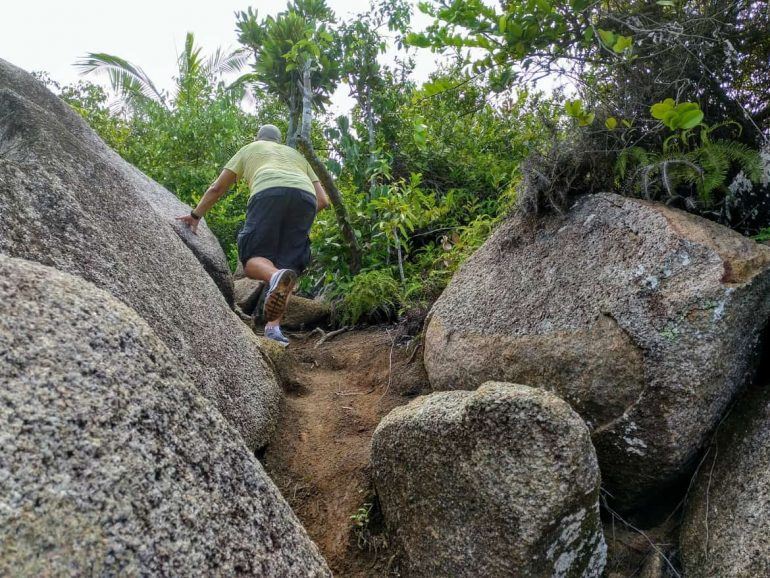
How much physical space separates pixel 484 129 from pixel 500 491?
5.97 meters

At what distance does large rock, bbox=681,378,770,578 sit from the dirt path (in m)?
1.16

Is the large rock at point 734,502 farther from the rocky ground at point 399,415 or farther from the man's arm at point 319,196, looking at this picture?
the man's arm at point 319,196

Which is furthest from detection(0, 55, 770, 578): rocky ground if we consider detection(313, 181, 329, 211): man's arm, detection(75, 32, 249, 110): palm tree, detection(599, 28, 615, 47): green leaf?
detection(75, 32, 249, 110): palm tree

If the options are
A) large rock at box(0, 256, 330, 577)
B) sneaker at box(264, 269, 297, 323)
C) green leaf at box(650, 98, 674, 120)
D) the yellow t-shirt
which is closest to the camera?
large rock at box(0, 256, 330, 577)

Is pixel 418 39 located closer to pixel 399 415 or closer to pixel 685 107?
pixel 685 107

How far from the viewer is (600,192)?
3.11 metres

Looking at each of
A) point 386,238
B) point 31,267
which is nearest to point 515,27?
point 31,267

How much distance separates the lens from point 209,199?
488 cm

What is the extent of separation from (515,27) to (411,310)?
2.33 meters

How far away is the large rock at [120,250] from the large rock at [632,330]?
3.69ft

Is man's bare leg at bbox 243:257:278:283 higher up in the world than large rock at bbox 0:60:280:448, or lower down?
lower down

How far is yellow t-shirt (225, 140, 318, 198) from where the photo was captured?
4.91 m

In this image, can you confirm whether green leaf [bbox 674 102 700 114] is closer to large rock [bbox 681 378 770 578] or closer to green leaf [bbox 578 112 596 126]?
green leaf [bbox 578 112 596 126]

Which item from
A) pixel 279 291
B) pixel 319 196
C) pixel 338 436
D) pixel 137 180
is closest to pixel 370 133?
pixel 319 196
